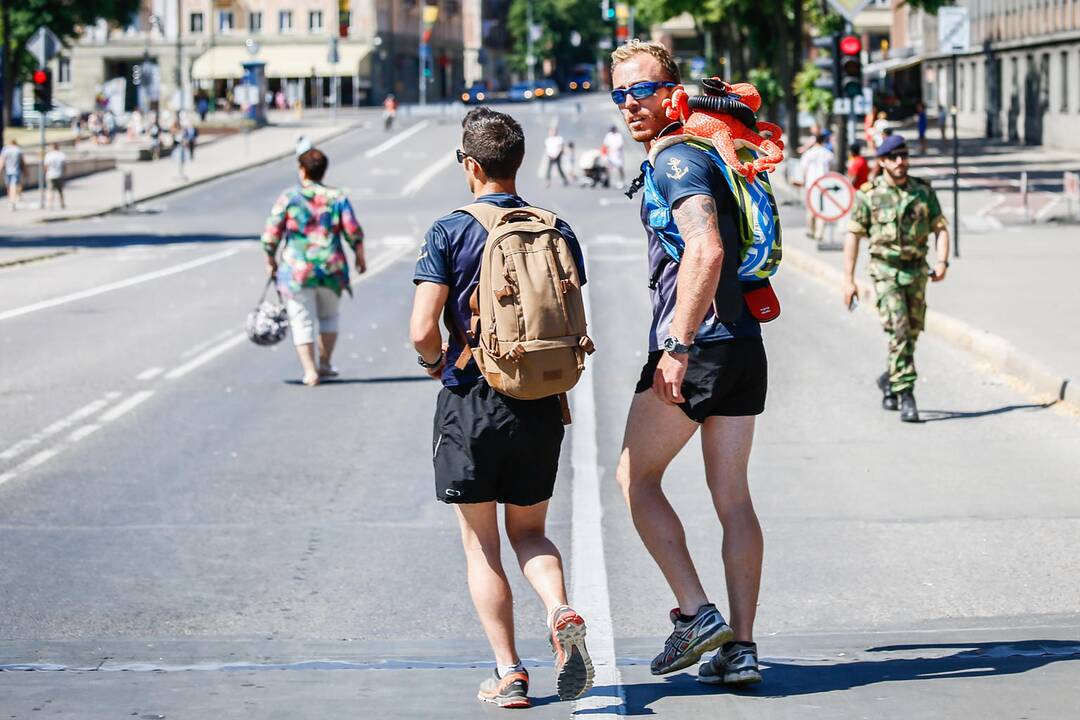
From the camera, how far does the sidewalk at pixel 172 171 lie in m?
46.7

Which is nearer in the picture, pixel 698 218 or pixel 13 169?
pixel 698 218

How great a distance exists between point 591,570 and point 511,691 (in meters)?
2.32

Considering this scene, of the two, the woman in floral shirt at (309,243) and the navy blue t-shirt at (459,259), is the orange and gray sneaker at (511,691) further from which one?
the woman in floral shirt at (309,243)

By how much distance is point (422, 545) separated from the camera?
8.36 meters

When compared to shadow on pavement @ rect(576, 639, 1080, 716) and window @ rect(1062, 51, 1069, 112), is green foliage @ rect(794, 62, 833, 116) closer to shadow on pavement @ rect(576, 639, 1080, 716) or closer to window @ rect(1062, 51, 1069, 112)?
window @ rect(1062, 51, 1069, 112)

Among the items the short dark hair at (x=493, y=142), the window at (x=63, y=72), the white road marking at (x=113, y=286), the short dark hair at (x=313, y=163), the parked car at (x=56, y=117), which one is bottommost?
the white road marking at (x=113, y=286)

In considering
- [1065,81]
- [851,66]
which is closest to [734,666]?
[851,66]

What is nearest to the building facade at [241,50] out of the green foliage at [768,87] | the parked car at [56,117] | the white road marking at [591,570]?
the parked car at [56,117]

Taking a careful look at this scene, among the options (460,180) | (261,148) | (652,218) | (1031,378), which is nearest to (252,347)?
(1031,378)

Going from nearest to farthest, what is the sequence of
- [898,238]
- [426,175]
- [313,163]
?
[898,238], [313,163], [426,175]

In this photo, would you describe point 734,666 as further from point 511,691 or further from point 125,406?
point 125,406

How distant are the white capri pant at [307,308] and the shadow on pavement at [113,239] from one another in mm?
21856

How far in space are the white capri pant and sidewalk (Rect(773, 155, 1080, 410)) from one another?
5.19 metres

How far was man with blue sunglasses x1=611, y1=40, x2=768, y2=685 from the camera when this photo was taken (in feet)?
17.6
